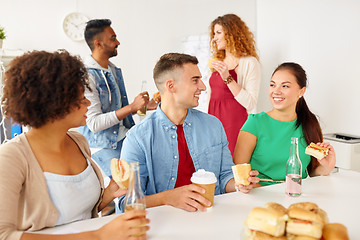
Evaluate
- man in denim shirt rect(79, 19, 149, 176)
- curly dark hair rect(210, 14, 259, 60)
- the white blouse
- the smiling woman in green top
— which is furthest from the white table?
curly dark hair rect(210, 14, 259, 60)

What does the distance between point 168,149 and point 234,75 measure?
138cm

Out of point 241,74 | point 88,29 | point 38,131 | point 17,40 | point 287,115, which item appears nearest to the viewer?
point 38,131

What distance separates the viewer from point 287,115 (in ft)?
6.45

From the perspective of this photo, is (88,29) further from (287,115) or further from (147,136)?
(287,115)

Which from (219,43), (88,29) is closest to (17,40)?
(88,29)

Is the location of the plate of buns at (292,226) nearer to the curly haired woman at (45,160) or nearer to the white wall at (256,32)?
the curly haired woman at (45,160)

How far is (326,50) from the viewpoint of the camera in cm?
309

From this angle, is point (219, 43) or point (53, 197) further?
point (219, 43)

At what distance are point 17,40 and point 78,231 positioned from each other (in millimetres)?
3980

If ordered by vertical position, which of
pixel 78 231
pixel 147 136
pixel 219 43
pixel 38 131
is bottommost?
pixel 78 231

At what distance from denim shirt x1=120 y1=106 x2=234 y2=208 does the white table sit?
0.31 meters

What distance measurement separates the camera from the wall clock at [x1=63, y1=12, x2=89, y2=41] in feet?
14.8

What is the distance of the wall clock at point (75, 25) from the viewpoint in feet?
14.8

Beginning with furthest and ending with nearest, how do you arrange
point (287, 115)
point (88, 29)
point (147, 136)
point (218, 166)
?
1. point (88, 29)
2. point (287, 115)
3. point (218, 166)
4. point (147, 136)
